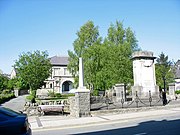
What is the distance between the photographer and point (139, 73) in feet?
60.4

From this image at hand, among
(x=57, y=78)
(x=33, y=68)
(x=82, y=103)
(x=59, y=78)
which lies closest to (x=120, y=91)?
(x=82, y=103)

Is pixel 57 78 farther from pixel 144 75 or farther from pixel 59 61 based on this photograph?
pixel 144 75

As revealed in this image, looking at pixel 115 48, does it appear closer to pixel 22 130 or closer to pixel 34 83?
pixel 34 83

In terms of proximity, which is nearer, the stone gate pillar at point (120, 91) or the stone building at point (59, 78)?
the stone gate pillar at point (120, 91)

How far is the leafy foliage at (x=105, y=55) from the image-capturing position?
26812 mm

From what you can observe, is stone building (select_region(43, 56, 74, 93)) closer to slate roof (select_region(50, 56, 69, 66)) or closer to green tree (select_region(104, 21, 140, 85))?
slate roof (select_region(50, 56, 69, 66))

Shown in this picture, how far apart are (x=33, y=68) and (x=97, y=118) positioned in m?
28.3

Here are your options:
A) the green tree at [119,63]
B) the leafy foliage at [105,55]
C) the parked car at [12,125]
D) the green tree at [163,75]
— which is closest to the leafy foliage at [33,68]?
the leafy foliage at [105,55]

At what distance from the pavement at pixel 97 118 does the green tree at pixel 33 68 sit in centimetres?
2432

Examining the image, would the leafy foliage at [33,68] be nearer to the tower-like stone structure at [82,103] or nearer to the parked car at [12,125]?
the tower-like stone structure at [82,103]

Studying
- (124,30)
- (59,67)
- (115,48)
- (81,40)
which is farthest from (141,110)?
(59,67)

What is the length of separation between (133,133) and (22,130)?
4.24 m

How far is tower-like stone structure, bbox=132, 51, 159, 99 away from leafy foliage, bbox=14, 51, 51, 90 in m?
24.6

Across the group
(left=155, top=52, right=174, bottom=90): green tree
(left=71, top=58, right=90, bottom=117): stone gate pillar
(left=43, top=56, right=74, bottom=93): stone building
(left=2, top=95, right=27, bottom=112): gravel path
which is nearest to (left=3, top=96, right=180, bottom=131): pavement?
(left=71, top=58, right=90, bottom=117): stone gate pillar
